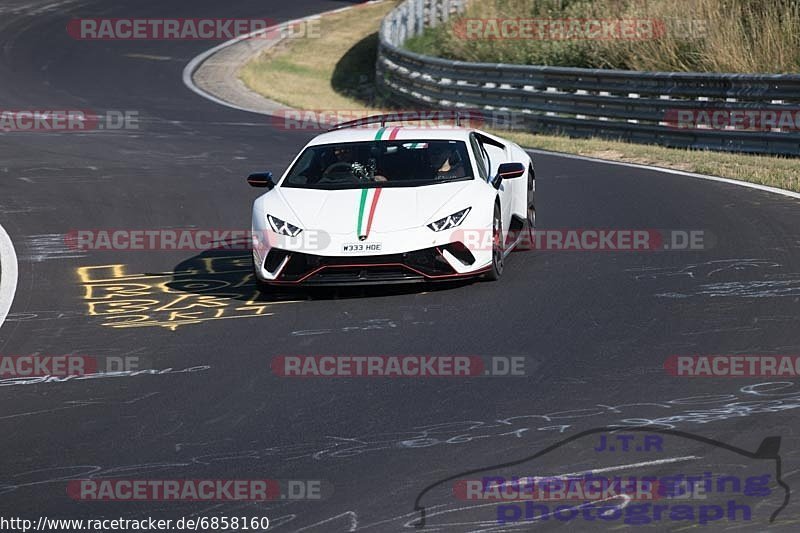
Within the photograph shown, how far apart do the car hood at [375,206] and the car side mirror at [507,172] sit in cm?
31

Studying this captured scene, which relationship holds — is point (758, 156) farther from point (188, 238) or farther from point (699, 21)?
point (188, 238)

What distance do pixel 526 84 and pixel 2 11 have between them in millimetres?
25302

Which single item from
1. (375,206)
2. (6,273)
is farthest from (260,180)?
(6,273)

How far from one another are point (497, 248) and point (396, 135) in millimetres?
1508

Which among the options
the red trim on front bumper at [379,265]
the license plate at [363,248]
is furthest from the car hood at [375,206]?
the red trim on front bumper at [379,265]

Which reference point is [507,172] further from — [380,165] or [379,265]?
[379,265]

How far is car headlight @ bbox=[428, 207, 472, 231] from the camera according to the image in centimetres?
975

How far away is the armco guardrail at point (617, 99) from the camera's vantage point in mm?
18188

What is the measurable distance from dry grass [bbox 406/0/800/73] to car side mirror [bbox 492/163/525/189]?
493 inches

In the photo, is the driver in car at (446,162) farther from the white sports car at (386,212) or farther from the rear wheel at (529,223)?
the rear wheel at (529,223)

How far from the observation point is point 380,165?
10688mm

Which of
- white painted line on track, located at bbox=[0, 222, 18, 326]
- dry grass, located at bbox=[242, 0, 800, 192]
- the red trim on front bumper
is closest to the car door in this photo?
the red trim on front bumper

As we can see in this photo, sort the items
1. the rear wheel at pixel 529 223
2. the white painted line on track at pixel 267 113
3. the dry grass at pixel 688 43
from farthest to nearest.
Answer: the dry grass at pixel 688 43 → the white painted line on track at pixel 267 113 → the rear wheel at pixel 529 223

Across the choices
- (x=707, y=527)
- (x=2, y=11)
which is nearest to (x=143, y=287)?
(x=707, y=527)
